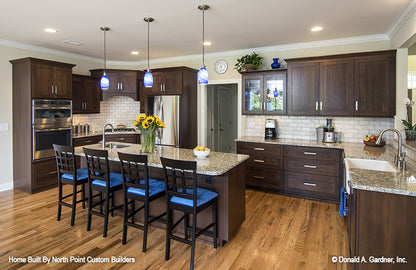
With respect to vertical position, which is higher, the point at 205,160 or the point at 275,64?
the point at 275,64

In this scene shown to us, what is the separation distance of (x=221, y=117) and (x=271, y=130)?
2813 mm

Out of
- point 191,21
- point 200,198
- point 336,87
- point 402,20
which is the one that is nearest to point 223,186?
point 200,198

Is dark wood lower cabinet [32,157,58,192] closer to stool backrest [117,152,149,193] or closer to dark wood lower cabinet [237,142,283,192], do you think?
stool backrest [117,152,149,193]

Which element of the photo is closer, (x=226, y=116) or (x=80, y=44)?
(x=80, y=44)

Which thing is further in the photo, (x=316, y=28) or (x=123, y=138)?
(x=123, y=138)

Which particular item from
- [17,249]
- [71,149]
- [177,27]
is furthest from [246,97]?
[17,249]

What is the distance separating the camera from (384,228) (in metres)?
1.89

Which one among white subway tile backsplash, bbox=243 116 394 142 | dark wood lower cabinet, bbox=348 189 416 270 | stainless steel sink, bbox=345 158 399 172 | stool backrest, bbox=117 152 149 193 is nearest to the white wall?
white subway tile backsplash, bbox=243 116 394 142

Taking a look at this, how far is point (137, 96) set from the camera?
622 centimetres

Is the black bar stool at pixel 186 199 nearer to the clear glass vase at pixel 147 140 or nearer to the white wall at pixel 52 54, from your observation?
the clear glass vase at pixel 147 140

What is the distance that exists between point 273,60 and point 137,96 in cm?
322

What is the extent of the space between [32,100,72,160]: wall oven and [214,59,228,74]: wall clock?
3.01m

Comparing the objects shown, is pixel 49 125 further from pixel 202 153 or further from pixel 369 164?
pixel 369 164

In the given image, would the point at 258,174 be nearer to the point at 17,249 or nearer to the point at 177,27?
the point at 177,27
